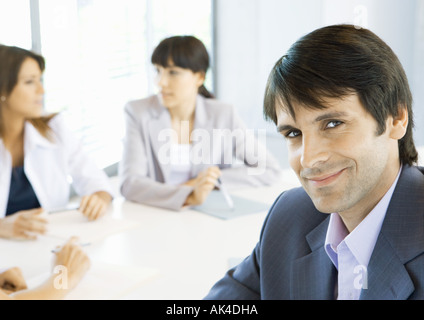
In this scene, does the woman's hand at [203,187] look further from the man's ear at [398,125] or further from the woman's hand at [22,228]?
the man's ear at [398,125]

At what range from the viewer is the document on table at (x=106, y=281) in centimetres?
154

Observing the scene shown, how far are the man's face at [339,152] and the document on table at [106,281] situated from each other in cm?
74

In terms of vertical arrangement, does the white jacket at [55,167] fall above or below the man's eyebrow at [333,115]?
below

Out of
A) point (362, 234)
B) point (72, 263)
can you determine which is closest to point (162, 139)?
point (72, 263)

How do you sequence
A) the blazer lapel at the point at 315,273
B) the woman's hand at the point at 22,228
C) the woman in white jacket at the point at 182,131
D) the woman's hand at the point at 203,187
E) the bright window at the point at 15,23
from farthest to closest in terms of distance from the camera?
the bright window at the point at 15,23 < the woman in white jacket at the point at 182,131 < the woman's hand at the point at 203,187 < the woman's hand at the point at 22,228 < the blazer lapel at the point at 315,273

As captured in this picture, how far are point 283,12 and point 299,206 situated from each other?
476 cm

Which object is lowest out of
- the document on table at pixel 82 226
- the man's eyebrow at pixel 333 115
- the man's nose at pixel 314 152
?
the document on table at pixel 82 226

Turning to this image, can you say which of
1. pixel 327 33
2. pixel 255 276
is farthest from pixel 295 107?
pixel 255 276

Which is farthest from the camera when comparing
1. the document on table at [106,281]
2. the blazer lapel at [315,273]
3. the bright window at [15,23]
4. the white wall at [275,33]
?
the white wall at [275,33]

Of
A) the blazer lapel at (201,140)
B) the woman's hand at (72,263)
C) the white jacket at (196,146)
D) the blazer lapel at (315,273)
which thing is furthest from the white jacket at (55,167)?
the blazer lapel at (315,273)

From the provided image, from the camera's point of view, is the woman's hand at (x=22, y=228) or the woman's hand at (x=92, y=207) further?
the woman's hand at (x=92, y=207)

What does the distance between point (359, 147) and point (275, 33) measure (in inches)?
196

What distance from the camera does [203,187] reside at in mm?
2287

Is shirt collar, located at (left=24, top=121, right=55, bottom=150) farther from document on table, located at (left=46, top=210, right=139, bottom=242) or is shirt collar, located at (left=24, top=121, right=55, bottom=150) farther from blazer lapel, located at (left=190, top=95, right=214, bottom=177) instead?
blazer lapel, located at (left=190, top=95, right=214, bottom=177)
